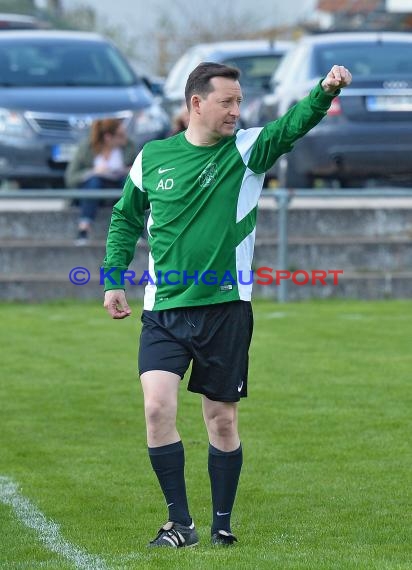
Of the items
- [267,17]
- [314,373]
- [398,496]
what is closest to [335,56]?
[314,373]

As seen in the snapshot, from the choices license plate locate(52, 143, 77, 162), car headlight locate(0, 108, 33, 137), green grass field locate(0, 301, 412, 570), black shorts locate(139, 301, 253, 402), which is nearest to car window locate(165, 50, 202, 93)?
license plate locate(52, 143, 77, 162)

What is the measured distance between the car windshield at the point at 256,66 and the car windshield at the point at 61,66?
8.81 ft

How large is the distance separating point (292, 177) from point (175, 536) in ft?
36.8

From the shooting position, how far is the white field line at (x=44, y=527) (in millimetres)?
6095

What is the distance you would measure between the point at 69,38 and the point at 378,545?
44.1 ft

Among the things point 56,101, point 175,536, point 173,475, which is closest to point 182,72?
point 56,101

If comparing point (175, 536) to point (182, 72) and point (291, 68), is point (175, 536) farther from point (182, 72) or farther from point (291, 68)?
point (182, 72)

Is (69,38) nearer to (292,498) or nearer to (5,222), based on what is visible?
(5,222)

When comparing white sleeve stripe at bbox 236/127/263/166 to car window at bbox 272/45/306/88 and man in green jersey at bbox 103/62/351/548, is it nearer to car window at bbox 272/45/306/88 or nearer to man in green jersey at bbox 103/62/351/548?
man in green jersey at bbox 103/62/351/548

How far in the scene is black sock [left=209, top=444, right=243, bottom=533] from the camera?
21.1ft

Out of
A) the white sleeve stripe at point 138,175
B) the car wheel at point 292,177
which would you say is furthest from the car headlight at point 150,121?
the white sleeve stripe at point 138,175

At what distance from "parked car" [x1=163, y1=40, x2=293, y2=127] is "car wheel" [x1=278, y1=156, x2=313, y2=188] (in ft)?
8.38

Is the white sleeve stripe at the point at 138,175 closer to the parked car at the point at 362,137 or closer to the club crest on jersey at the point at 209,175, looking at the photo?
the club crest on jersey at the point at 209,175

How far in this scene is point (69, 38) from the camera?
18.9 metres
